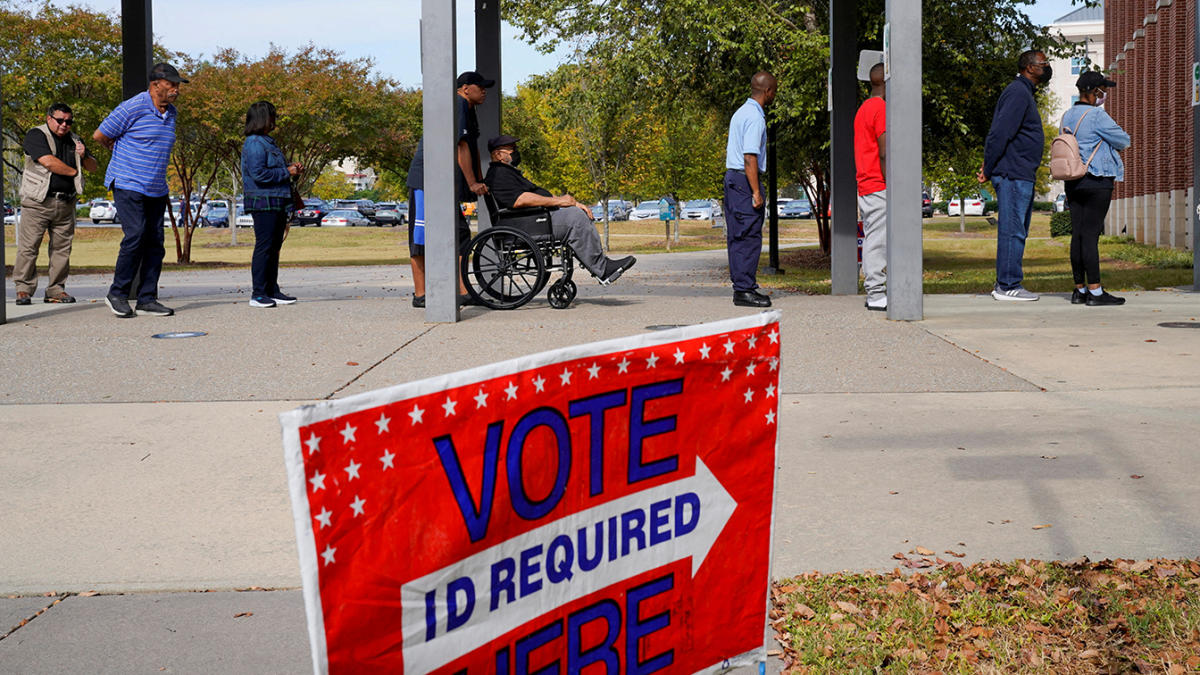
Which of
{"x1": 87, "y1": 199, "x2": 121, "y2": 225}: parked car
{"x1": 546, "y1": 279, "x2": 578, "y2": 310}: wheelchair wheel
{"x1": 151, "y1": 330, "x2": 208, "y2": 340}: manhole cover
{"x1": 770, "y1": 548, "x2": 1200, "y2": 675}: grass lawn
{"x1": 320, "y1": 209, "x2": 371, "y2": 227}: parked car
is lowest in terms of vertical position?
{"x1": 770, "y1": 548, "x2": 1200, "y2": 675}: grass lawn

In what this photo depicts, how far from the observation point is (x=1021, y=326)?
33.2ft

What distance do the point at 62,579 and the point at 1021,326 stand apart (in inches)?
314

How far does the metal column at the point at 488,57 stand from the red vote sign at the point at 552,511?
40.9ft

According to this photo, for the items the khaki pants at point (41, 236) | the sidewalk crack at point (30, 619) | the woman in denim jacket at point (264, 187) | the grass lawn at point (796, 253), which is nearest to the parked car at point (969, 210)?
the grass lawn at point (796, 253)

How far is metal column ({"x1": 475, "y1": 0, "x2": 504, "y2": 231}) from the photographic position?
1473 cm

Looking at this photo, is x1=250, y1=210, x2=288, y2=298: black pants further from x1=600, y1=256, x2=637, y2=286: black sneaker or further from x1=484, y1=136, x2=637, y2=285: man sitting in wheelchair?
x1=600, y1=256, x2=637, y2=286: black sneaker

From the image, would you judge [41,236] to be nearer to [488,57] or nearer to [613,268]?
[488,57]

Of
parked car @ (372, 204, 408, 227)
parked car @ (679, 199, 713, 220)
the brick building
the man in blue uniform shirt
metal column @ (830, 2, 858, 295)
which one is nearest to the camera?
the man in blue uniform shirt

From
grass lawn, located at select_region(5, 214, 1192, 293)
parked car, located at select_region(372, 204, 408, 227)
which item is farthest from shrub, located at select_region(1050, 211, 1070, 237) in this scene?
parked car, located at select_region(372, 204, 408, 227)

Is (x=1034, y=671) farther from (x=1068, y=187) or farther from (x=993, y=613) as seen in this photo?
(x=1068, y=187)

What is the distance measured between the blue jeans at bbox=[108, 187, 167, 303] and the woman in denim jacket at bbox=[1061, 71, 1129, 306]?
27.1ft

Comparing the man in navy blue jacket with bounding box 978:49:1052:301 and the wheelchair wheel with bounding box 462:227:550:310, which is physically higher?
the man in navy blue jacket with bounding box 978:49:1052:301

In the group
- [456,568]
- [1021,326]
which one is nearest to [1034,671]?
[456,568]

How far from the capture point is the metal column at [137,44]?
42.4 ft
